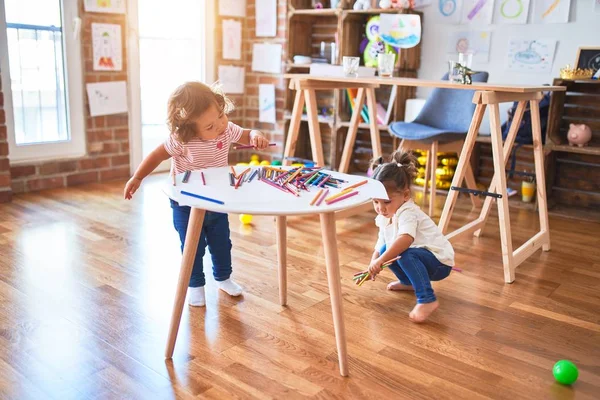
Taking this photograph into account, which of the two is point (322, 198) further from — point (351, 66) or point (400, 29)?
point (400, 29)

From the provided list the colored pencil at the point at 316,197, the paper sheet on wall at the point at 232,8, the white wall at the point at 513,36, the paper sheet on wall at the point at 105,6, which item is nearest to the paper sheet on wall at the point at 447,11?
the white wall at the point at 513,36

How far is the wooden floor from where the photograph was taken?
60.6 inches

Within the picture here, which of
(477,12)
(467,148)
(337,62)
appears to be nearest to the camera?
(467,148)

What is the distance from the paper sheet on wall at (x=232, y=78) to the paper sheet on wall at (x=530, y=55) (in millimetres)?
1988

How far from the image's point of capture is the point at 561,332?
1.89 metres

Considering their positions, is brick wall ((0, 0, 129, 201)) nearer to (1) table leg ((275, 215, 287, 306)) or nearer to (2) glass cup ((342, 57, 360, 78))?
(2) glass cup ((342, 57, 360, 78))

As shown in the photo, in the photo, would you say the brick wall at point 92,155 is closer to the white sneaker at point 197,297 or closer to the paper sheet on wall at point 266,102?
the paper sheet on wall at point 266,102

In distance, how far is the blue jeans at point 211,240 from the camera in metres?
1.94

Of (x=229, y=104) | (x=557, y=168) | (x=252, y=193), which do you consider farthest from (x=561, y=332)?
(x=557, y=168)

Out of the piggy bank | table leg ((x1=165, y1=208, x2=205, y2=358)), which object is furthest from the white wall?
table leg ((x1=165, y1=208, x2=205, y2=358))

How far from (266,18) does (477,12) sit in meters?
1.55

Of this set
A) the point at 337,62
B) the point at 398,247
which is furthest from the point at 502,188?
the point at 337,62

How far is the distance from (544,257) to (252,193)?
1639 millimetres

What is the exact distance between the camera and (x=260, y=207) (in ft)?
4.62
